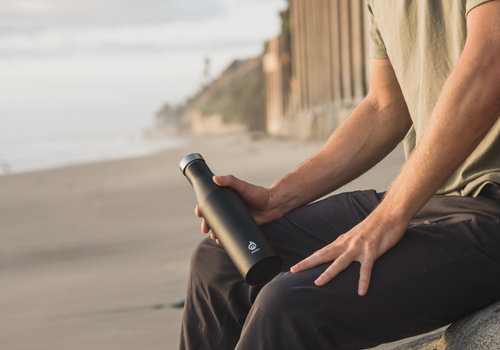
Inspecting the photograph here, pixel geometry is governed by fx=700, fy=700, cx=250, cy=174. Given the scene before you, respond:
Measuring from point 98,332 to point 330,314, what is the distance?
166 cm

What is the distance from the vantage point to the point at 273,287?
1.42m

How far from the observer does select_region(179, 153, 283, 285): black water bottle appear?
1.54 metres

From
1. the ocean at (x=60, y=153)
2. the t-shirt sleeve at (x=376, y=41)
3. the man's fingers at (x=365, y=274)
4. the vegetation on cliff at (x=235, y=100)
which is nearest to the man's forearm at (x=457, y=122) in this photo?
the man's fingers at (x=365, y=274)

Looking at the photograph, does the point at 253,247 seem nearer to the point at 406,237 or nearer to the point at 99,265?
the point at 406,237

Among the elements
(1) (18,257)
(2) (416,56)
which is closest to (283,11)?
(1) (18,257)

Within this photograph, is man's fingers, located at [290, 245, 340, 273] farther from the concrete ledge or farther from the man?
the concrete ledge

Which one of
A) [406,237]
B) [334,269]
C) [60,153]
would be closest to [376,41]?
[406,237]

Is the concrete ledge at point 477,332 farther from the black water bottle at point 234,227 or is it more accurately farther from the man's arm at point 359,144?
the man's arm at point 359,144

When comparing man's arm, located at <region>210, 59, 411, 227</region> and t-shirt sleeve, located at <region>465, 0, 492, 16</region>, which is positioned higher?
t-shirt sleeve, located at <region>465, 0, 492, 16</region>

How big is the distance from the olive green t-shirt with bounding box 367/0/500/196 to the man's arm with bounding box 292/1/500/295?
4 centimetres

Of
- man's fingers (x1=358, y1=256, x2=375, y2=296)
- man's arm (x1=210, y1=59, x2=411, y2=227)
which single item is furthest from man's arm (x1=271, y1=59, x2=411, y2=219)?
man's fingers (x1=358, y1=256, x2=375, y2=296)

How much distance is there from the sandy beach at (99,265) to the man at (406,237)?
3.16 feet

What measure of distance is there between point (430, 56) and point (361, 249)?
606mm

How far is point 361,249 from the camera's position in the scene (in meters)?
1.47
